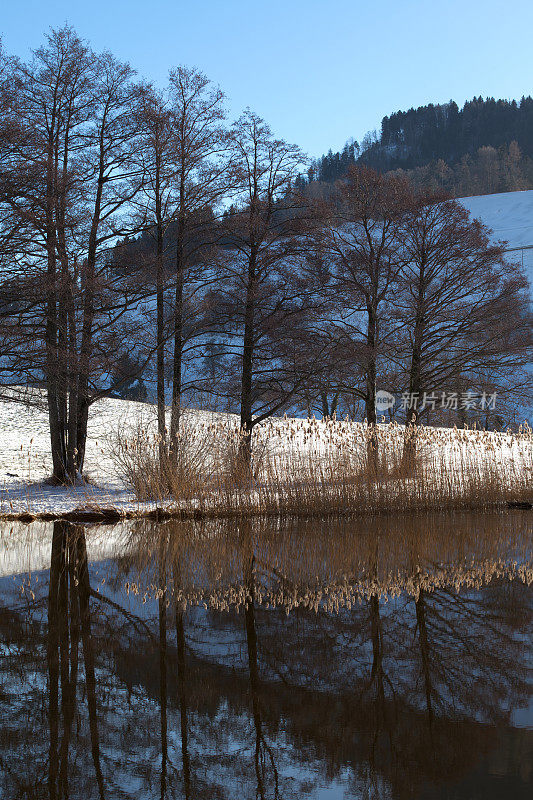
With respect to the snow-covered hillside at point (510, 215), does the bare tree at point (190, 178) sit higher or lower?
lower

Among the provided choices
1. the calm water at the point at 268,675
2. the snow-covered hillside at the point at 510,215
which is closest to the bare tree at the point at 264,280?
the calm water at the point at 268,675

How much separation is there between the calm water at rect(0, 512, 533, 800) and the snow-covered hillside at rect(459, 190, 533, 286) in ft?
156

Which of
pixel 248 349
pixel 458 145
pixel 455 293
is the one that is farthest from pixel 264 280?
pixel 458 145

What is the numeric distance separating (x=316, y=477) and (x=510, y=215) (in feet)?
181

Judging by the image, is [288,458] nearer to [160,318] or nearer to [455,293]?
[160,318]

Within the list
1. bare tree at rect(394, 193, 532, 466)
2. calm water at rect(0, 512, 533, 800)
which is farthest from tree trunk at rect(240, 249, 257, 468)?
calm water at rect(0, 512, 533, 800)

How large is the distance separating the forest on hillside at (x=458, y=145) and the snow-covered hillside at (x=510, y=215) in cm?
725

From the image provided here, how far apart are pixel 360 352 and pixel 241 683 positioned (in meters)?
12.6

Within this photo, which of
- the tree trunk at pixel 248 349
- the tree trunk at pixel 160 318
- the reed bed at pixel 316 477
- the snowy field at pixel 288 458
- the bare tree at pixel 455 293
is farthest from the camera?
the bare tree at pixel 455 293

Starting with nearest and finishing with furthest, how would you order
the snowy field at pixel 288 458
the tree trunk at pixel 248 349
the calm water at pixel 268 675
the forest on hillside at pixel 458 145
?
the calm water at pixel 268 675
the snowy field at pixel 288 458
the tree trunk at pixel 248 349
the forest on hillside at pixel 458 145

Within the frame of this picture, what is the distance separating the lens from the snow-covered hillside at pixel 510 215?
56209 mm

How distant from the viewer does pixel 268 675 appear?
16.5 feet

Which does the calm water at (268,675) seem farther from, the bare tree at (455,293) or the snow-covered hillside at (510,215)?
the snow-covered hillside at (510,215)

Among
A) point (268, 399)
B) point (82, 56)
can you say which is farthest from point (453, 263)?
point (82, 56)
